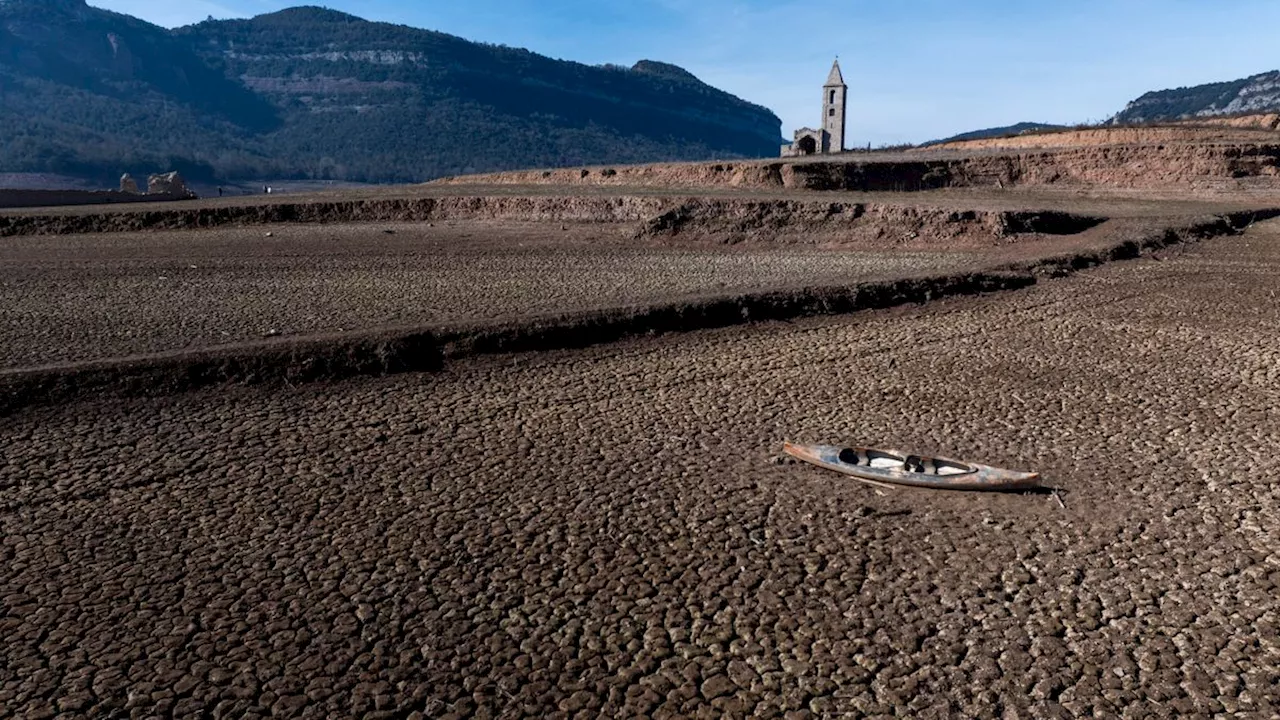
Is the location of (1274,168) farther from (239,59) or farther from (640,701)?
(239,59)

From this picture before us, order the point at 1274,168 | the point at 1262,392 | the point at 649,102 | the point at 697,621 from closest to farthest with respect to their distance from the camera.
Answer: the point at 697,621 → the point at 1262,392 → the point at 1274,168 → the point at 649,102

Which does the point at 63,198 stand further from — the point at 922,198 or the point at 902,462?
the point at 902,462

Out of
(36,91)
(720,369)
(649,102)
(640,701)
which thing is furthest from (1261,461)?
(649,102)

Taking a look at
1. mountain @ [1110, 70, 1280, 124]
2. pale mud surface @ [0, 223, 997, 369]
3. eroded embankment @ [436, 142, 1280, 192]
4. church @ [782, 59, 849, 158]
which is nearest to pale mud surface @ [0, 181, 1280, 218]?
eroded embankment @ [436, 142, 1280, 192]

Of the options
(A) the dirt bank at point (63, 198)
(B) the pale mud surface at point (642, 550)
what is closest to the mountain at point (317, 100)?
(A) the dirt bank at point (63, 198)

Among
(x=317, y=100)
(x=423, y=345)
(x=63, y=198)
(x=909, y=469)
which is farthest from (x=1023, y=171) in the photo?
(x=317, y=100)

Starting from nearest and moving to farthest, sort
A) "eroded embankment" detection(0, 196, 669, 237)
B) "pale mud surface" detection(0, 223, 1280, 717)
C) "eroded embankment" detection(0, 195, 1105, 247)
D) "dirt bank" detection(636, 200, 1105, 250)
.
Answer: "pale mud surface" detection(0, 223, 1280, 717) → "dirt bank" detection(636, 200, 1105, 250) → "eroded embankment" detection(0, 195, 1105, 247) → "eroded embankment" detection(0, 196, 669, 237)

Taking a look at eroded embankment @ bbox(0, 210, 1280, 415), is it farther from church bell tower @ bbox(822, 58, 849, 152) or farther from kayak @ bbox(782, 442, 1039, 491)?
church bell tower @ bbox(822, 58, 849, 152)
